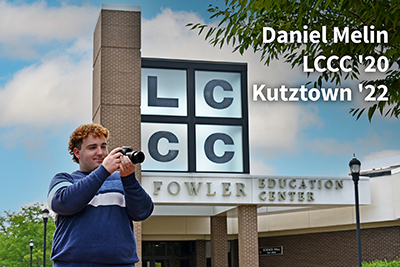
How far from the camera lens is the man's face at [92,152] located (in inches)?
129

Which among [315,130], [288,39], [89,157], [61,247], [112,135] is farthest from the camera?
[315,130]

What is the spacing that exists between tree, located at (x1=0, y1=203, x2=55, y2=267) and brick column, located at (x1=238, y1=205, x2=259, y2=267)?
21186 mm

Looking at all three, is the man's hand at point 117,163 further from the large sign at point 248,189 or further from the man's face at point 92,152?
the large sign at point 248,189

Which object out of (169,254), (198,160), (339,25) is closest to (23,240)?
(169,254)

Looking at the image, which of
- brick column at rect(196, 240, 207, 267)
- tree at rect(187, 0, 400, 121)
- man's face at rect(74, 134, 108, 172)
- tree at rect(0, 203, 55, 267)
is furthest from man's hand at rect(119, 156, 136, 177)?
tree at rect(0, 203, 55, 267)

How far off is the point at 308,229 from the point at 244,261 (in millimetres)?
7191

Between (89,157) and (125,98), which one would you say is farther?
(125,98)

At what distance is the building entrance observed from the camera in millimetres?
34156

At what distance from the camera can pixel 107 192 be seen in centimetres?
313

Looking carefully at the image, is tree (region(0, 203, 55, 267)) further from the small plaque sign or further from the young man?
the young man

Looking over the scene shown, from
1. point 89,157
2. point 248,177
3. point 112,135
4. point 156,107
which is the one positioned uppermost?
point 156,107

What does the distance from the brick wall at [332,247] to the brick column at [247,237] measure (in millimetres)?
6438

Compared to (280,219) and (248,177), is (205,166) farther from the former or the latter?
(280,219)

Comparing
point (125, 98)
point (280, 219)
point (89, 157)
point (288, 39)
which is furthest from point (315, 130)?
point (89, 157)
